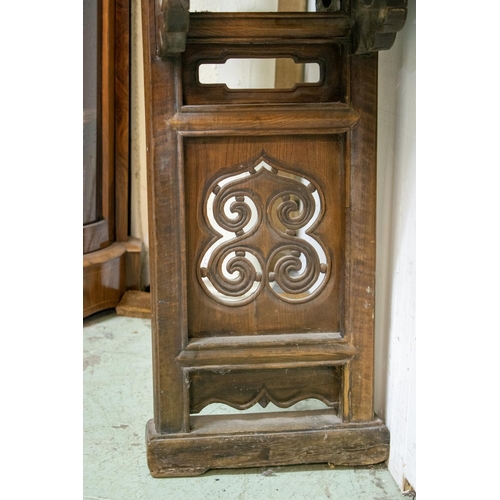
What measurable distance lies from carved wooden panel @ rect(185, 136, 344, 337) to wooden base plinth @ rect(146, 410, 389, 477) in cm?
17

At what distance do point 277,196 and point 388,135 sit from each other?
23cm

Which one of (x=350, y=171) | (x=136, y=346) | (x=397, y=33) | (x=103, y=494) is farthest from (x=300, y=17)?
(x=136, y=346)

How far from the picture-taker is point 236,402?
1.39 metres

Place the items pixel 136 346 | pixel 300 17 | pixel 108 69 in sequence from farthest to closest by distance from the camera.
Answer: pixel 108 69, pixel 136 346, pixel 300 17

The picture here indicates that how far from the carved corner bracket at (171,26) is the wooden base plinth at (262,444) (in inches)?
26.2

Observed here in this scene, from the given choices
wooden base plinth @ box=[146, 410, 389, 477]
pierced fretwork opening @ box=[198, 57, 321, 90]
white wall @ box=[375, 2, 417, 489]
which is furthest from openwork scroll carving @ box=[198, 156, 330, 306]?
pierced fretwork opening @ box=[198, 57, 321, 90]

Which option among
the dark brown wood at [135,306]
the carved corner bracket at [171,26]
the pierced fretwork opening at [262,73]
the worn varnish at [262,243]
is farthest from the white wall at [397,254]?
the dark brown wood at [135,306]

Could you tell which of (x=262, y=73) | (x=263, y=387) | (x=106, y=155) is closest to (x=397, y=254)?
(x=263, y=387)

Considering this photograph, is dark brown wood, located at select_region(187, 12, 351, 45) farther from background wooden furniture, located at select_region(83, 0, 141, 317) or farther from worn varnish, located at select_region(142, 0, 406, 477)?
background wooden furniture, located at select_region(83, 0, 141, 317)

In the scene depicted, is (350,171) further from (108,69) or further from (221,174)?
(108,69)

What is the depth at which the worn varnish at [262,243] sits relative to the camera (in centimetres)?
127

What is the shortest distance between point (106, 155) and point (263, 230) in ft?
3.54

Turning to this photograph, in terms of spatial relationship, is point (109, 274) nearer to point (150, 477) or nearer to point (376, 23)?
point (150, 477)

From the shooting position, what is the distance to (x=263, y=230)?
1.35 meters
